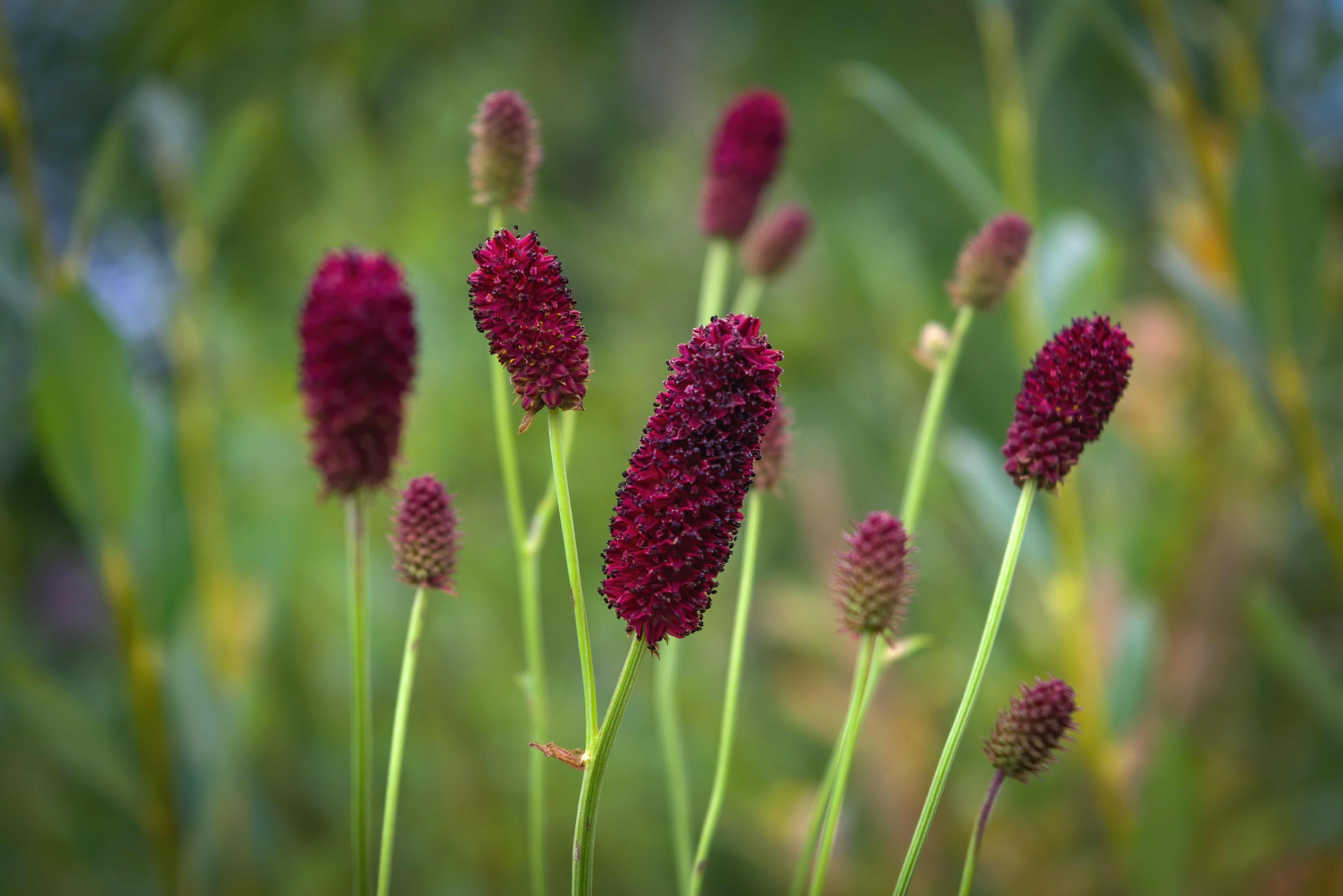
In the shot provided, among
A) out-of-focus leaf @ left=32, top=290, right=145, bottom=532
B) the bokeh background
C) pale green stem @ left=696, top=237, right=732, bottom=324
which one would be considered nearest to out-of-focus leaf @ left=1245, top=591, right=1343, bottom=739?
the bokeh background

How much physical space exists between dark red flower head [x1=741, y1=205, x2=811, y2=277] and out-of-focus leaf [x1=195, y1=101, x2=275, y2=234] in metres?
0.54

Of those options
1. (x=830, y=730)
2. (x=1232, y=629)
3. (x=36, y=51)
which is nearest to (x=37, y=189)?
(x=830, y=730)

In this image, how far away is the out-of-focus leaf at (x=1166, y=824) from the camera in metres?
0.85

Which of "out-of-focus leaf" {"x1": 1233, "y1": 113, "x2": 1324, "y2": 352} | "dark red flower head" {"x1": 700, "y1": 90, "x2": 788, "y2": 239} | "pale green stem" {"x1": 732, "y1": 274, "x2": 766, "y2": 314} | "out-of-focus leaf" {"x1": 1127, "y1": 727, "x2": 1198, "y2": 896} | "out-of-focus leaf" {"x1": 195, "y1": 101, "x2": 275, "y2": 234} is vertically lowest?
"out-of-focus leaf" {"x1": 1127, "y1": 727, "x2": 1198, "y2": 896}

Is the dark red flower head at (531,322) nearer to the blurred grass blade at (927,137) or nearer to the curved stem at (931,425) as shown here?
the curved stem at (931,425)

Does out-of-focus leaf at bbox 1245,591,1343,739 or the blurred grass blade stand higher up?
the blurred grass blade

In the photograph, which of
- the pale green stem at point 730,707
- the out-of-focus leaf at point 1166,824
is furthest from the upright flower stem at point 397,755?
the out-of-focus leaf at point 1166,824

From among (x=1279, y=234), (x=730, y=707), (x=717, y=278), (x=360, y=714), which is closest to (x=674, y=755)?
(x=730, y=707)

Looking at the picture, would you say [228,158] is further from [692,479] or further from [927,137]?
[692,479]

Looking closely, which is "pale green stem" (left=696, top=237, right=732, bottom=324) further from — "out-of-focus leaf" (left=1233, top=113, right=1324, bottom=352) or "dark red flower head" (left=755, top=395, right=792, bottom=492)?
"out-of-focus leaf" (left=1233, top=113, right=1324, bottom=352)

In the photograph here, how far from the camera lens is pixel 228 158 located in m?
1.01

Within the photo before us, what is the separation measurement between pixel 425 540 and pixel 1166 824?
0.68 m

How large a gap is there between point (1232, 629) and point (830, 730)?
48 centimetres

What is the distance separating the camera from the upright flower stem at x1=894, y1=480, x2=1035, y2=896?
0.40 metres
